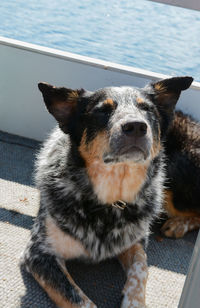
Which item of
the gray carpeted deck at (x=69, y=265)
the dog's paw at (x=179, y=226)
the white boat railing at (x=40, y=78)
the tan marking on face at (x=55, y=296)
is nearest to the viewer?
the tan marking on face at (x=55, y=296)

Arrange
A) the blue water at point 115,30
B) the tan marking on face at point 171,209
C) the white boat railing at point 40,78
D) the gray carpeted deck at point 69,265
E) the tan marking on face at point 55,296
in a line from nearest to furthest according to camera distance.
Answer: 1. the tan marking on face at point 55,296
2. the gray carpeted deck at point 69,265
3. the tan marking on face at point 171,209
4. the white boat railing at point 40,78
5. the blue water at point 115,30

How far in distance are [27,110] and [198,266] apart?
314cm

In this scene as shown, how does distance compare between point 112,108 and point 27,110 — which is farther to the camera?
point 27,110

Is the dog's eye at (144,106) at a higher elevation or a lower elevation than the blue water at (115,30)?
higher

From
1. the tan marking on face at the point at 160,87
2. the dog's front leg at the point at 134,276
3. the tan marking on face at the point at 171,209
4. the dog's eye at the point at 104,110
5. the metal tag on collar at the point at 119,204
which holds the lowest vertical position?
the tan marking on face at the point at 171,209

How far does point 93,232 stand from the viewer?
2.37m

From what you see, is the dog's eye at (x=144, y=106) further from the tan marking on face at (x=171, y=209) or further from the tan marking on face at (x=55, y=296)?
the tan marking on face at (x=55, y=296)

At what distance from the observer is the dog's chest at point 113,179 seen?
7.70 feet

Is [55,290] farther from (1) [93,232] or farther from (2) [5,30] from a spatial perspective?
(2) [5,30]

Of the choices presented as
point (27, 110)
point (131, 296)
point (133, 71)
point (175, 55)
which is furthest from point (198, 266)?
point (175, 55)

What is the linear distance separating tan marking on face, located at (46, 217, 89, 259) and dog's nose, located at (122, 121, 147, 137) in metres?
0.72

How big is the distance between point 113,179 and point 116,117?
1.21 ft

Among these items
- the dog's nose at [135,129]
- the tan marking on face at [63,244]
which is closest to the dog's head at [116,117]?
the dog's nose at [135,129]

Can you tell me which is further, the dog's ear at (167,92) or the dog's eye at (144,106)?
the dog's ear at (167,92)
